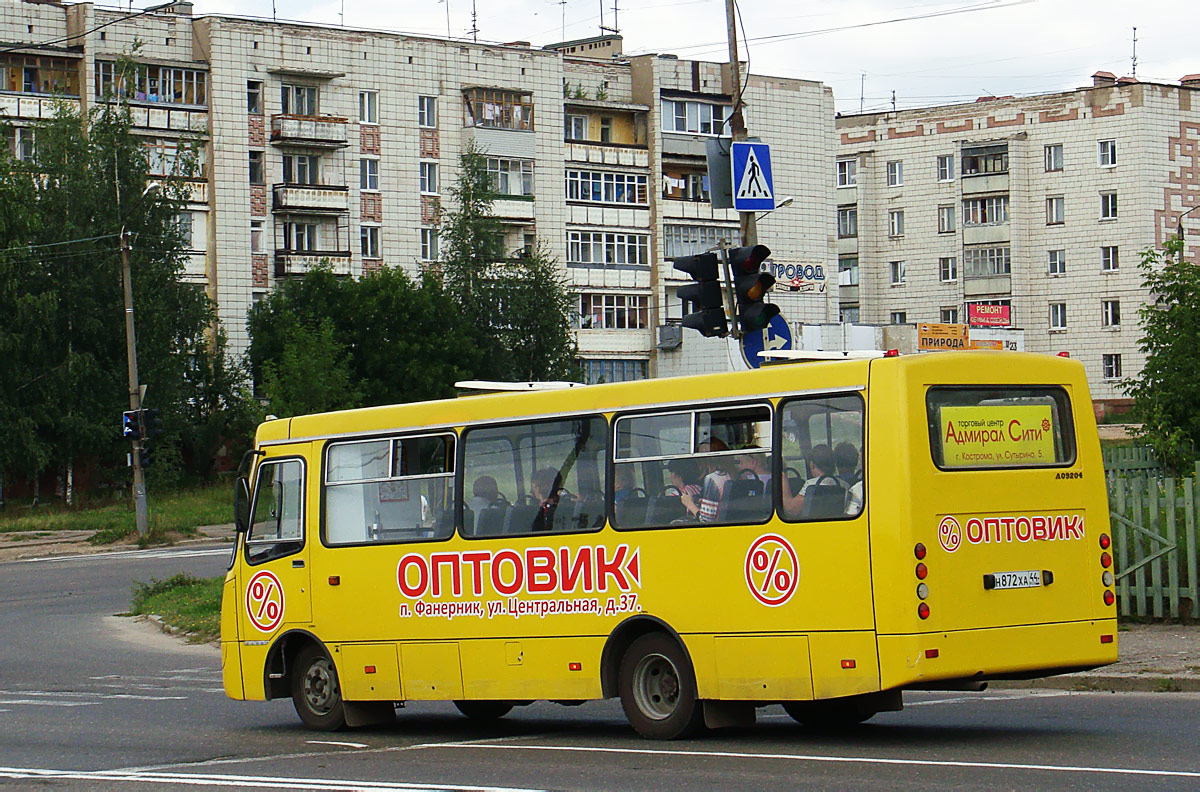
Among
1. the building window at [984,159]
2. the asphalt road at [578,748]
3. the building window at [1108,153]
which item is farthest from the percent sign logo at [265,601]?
the building window at [984,159]

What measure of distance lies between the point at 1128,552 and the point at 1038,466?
21.4ft

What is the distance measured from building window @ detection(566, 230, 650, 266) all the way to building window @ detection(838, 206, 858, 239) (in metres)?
19.7

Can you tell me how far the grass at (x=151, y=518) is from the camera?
1934 inches

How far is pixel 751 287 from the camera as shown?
1648 centimetres

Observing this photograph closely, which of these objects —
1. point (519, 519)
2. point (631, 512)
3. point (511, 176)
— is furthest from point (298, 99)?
point (631, 512)

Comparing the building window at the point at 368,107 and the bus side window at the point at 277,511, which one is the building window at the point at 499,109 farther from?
the bus side window at the point at 277,511

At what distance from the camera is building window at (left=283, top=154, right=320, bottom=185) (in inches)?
2694

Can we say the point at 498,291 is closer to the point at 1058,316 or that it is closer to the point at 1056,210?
the point at 1058,316

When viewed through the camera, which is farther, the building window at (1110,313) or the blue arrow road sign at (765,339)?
the building window at (1110,313)

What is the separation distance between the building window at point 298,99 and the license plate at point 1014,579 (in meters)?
60.6

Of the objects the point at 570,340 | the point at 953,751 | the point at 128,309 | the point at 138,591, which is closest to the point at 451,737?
the point at 953,751

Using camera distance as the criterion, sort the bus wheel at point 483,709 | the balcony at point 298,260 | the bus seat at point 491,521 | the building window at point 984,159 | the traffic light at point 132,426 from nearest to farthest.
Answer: the bus seat at point 491,521 → the bus wheel at point 483,709 → the traffic light at point 132,426 → the balcony at point 298,260 → the building window at point 984,159

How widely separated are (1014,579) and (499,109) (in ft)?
213

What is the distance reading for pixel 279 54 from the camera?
6819cm
